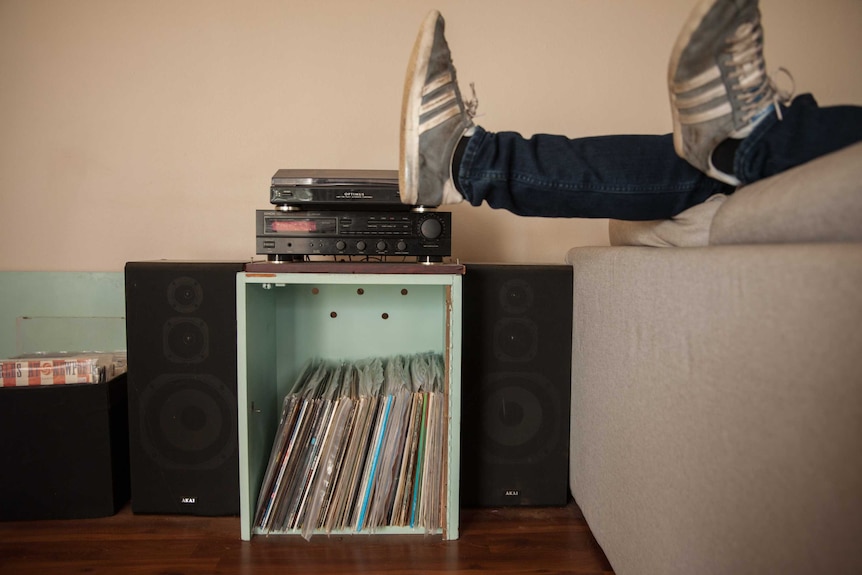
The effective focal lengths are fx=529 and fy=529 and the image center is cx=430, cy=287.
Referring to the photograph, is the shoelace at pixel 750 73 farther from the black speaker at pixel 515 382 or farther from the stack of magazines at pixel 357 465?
the stack of magazines at pixel 357 465

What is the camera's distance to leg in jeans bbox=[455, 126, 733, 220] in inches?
33.6

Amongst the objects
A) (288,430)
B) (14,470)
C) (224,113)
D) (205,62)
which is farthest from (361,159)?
(14,470)

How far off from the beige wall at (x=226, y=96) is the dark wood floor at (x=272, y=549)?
759 millimetres

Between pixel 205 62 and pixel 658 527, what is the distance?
5.42 feet

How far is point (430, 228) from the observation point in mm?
1181

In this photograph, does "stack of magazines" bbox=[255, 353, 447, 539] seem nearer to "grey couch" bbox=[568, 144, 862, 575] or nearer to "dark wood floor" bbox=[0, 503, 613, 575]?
"dark wood floor" bbox=[0, 503, 613, 575]

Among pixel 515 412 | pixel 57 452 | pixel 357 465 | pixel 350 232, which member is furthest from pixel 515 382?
pixel 57 452

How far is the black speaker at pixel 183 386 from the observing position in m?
1.18

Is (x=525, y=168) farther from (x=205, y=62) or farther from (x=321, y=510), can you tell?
(x=205, y=62)

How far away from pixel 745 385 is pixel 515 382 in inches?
28.1

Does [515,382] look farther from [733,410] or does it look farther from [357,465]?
[733,410]

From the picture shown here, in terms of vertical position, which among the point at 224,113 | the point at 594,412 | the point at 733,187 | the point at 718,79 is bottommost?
the point at 594,412

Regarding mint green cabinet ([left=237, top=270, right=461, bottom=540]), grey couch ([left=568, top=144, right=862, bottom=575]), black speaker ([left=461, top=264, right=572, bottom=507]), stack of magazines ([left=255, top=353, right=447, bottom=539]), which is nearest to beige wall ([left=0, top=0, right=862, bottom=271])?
mint green cabinet ([left=237, top=270, right=461, bottom=540])

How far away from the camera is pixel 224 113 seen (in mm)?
→ 1595
